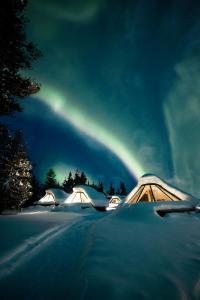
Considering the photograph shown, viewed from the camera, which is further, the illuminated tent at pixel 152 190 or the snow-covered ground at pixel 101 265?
the illuminated tent at pixel 152 190

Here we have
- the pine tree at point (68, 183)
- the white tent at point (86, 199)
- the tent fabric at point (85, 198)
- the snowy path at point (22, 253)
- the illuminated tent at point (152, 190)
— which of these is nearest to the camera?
the snowy path at point (22, 253)

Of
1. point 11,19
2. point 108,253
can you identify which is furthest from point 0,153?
point 108,253

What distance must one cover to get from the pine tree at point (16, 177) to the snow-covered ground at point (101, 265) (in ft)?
66.4

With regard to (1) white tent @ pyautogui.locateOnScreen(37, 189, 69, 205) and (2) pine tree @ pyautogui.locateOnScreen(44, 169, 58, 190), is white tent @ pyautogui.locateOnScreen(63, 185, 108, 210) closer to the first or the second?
(1) white tent @ pyautogui.locateOnScreen(37, 189, 69, 205)

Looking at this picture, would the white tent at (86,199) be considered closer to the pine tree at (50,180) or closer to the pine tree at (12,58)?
the pine tree at (12,58)

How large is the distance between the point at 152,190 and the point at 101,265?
13.7 metres

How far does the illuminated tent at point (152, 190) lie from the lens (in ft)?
48.2

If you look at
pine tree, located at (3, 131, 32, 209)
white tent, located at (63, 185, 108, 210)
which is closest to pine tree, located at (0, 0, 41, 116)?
pine tree, located at (3, 131, 32, 209)

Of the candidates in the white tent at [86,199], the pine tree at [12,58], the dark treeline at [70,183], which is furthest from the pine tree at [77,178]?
the pine tree at [12,58]

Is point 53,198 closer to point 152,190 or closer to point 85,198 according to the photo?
point 85,198

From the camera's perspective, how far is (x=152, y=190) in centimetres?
1577

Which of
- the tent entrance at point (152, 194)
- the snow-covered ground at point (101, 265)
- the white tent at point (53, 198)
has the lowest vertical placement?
the snow-covered ground at point (101, 265)

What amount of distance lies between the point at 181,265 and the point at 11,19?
12.4m

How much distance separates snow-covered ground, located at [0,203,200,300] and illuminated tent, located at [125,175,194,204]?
32.8 ft
